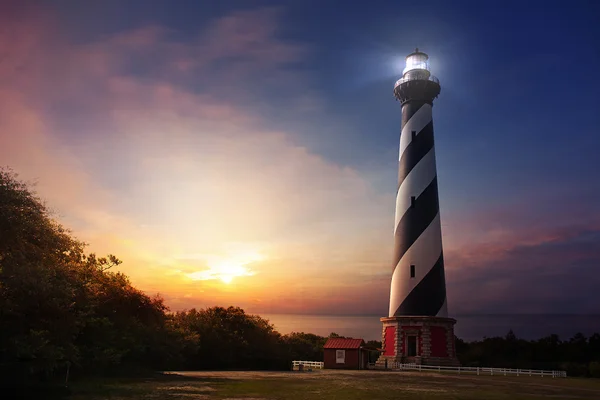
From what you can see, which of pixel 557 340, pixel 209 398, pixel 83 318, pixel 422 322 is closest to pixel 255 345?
pixel 422 322

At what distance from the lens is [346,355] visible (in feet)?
126

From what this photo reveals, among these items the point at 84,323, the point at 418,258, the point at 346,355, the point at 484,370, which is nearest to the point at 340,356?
the point at 346,355

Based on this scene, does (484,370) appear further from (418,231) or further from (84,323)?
(84,323)

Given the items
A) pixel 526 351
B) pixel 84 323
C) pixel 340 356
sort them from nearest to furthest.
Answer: pixel 84 323, pixel 340 356, pixel 526 351

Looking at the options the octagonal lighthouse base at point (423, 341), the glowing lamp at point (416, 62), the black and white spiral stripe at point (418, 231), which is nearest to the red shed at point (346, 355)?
the octagonal lighthouse base at point (423, 341)

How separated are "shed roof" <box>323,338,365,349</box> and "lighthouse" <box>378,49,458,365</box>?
9.13 ft

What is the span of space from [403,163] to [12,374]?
3292cm

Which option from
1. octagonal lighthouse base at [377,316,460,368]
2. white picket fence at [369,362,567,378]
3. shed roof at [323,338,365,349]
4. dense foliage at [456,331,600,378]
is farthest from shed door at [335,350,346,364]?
dense foliage at [456,331,600,378]

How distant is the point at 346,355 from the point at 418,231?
1129cm

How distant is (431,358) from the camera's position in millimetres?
37125

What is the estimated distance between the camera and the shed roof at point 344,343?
3850 cm

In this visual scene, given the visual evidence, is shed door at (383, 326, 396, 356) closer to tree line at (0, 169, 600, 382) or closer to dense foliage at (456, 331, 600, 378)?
tree line at (0, 169, 600, 382)

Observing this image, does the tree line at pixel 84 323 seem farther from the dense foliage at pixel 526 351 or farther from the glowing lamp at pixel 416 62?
the glowing lamp at pixel 416 62

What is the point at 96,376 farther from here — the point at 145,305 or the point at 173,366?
the point at 173,366
